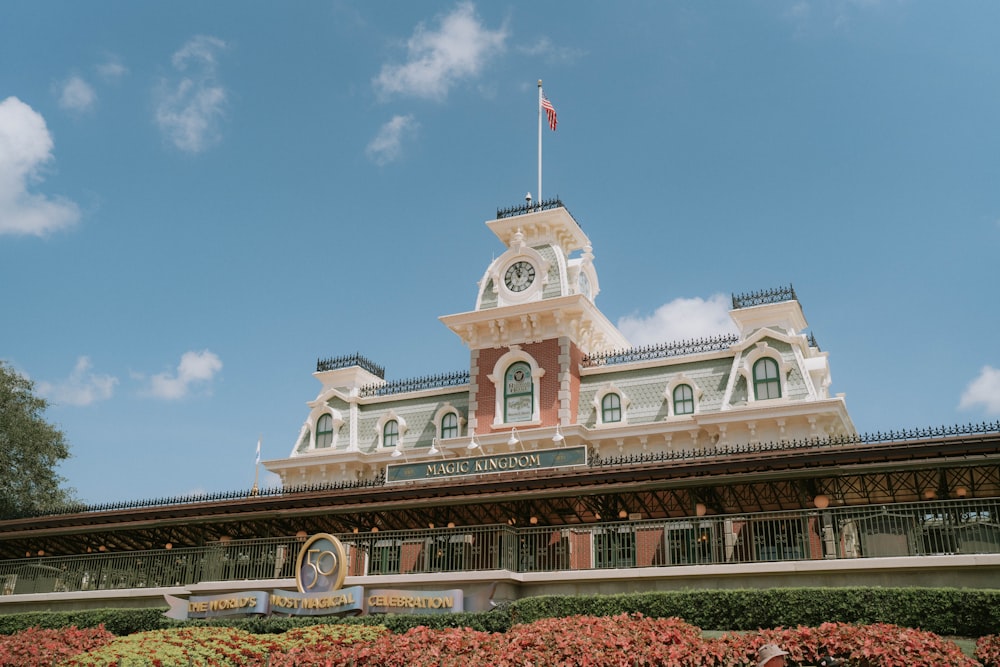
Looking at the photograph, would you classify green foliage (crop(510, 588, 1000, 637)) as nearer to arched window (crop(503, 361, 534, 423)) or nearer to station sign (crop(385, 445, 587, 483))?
station sign (crop(385, 445, 587, 483))

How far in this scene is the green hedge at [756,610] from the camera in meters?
17.8

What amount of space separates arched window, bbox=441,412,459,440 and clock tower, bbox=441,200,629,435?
5.20 feet

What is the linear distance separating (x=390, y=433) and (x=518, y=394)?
662 centimetres

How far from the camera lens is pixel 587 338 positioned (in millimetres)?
38344

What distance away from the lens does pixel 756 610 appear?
1950cm

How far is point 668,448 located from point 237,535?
50.8ft

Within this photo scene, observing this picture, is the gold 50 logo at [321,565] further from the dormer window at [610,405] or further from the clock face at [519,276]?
the clock face at [519,276]

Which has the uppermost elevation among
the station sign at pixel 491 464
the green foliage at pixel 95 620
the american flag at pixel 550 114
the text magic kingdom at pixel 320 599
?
the american flag at pixel 550 114

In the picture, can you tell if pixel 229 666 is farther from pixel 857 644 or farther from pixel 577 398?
pixel 577 398

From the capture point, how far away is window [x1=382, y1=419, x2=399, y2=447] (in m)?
39.2

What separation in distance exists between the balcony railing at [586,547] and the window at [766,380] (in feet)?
20.5

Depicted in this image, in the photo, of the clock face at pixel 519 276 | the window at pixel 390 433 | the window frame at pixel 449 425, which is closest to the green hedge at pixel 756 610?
the window frame at pixel 449 425

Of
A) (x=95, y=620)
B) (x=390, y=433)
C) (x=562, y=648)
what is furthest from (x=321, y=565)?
(x=390, y=433)

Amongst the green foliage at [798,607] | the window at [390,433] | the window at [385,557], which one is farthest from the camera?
the window at [390,433]
